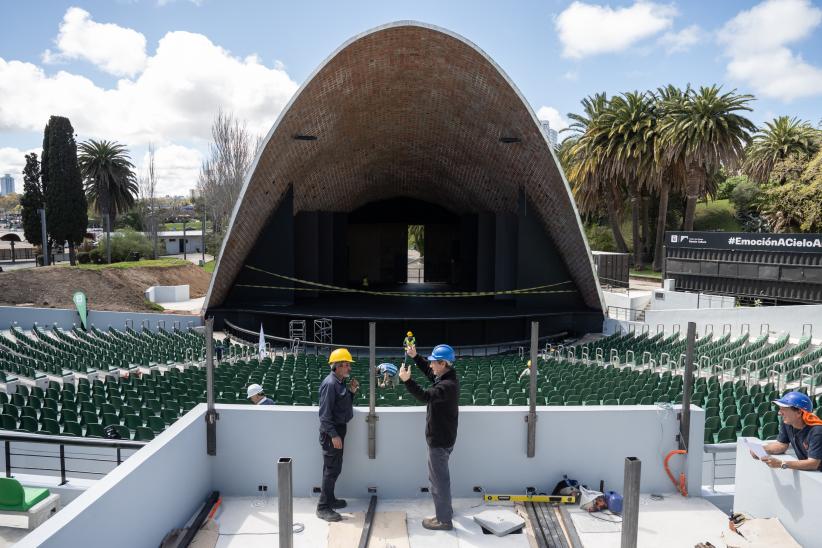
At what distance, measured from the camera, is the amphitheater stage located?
A: 517 cm

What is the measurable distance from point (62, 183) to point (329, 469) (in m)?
45.7

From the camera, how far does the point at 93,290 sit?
3192 centimetres

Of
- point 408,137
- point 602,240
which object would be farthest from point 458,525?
point 602,240

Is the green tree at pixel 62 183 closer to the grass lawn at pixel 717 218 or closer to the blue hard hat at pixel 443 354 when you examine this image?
the blue hard hat at pixel 443 354

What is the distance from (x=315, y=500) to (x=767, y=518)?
4.37 metres

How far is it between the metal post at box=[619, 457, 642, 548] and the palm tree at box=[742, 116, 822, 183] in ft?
152

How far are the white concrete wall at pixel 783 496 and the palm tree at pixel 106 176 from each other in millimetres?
51968

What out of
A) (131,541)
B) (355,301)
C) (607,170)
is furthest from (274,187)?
(607,170)

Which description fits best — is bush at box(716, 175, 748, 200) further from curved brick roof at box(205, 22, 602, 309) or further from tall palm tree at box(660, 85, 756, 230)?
curved brick roof at box(205, 22, 602, 309)

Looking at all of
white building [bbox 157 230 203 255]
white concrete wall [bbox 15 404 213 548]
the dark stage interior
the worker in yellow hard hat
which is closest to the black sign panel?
the dark stage interior

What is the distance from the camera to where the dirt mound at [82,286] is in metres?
28.9

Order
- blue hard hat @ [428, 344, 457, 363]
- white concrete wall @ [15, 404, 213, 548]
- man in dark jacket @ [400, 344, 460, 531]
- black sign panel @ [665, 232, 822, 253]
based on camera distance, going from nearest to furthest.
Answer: white concrete wall @ [15, 404, 213, 548], man in dark jacket @ [400, 344, 460, 531], blue hard hat @ [428, 344, 457, 363], black sign panel @ [665, 232, 822, 253]

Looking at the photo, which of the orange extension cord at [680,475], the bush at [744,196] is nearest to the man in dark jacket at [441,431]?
the orange extension cord at [680,475]

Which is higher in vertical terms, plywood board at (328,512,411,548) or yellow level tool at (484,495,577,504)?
yellow level tool at (484,495,577,504)
